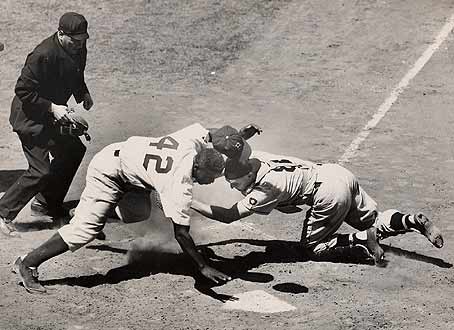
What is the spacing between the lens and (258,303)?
358 inches

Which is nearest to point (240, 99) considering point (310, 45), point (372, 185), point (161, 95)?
point (161, 95)

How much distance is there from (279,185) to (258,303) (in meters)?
1.05

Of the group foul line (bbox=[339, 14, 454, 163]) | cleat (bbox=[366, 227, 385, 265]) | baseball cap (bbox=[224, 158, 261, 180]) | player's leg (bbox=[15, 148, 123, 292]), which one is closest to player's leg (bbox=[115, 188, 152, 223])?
player's leg (bbox=[15, 148, 123, 292])

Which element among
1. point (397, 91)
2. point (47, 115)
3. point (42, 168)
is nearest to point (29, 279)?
point (42, 168)

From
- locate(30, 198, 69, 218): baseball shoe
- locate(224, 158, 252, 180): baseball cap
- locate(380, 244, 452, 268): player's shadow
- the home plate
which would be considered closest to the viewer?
the home plate

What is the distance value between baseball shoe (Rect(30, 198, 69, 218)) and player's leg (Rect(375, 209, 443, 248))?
331 centimetres

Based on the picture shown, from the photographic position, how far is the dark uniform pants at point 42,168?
33.8 feet

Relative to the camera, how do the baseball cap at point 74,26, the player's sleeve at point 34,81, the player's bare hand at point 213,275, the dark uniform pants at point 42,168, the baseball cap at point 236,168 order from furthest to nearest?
the dark uniform pants at point 42,168, the player's sleeve at point 34,81, the baseball cap at point 74,26, the baseball cap at point 236,168, the player's bare hand at point 213,275

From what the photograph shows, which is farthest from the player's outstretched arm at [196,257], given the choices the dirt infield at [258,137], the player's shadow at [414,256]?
the player's shadow at [414,256]

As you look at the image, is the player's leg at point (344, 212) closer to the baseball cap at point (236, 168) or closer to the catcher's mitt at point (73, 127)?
the baseball cap at point (236, 168)

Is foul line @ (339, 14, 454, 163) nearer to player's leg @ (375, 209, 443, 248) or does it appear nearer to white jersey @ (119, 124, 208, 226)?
player's leg @ (375, 209, 443, 248)

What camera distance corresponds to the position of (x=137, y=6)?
17234 millimetres

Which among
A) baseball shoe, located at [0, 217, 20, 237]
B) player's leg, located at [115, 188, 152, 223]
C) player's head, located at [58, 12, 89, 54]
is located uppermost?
player's head, located at [58, 12, 89, 54]

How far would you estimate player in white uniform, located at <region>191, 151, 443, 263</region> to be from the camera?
9164mm
